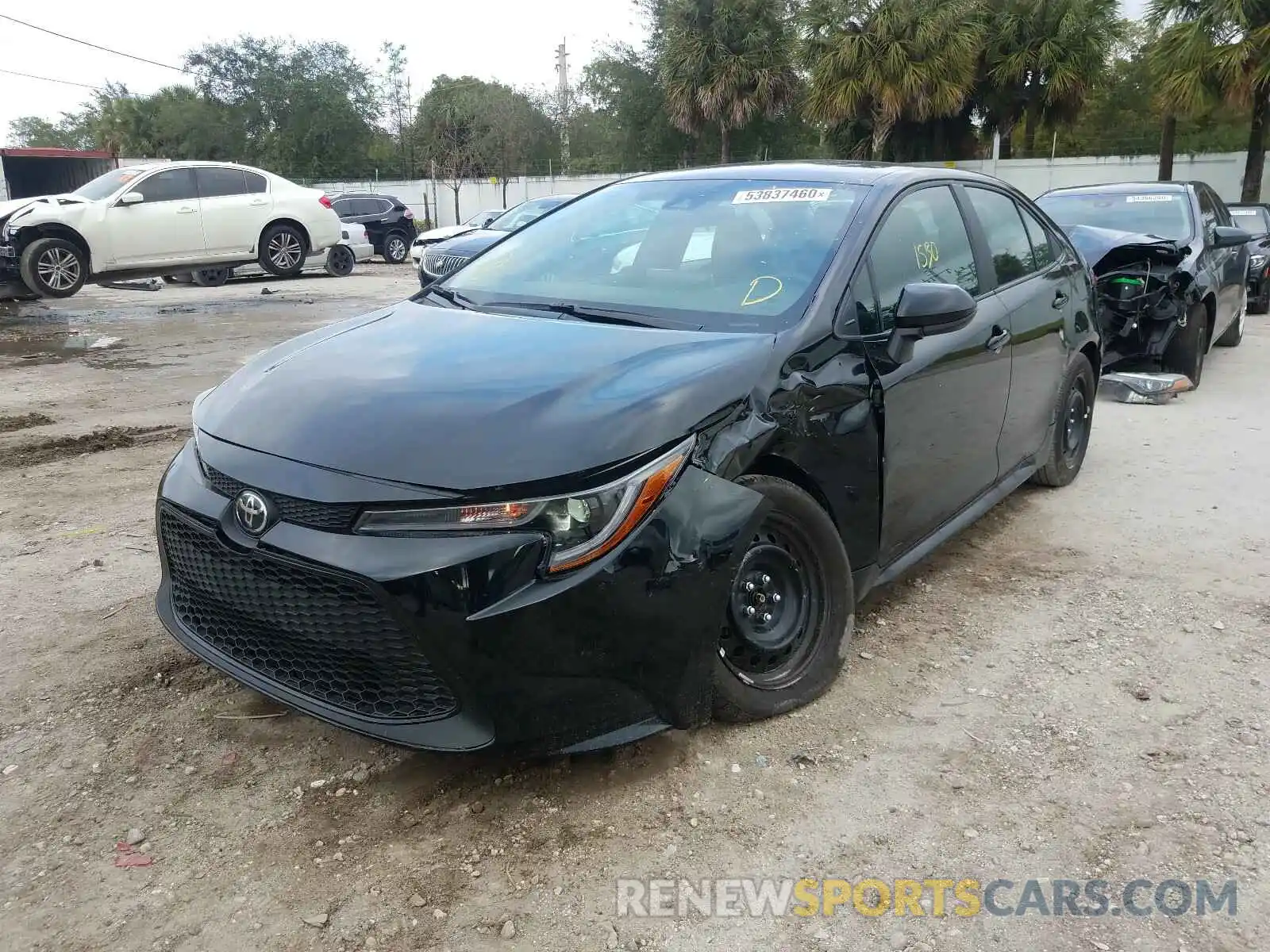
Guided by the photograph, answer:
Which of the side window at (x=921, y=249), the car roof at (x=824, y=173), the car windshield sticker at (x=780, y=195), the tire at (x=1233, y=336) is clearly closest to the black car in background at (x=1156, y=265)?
the tire at (x=1233, y=336)

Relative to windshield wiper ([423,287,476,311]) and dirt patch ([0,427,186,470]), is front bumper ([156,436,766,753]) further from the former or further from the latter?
dirt patch ([0,427,186,470])

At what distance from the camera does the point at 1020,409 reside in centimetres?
425

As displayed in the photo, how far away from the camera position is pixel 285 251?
1453cm

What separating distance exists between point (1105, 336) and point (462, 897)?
722 cm

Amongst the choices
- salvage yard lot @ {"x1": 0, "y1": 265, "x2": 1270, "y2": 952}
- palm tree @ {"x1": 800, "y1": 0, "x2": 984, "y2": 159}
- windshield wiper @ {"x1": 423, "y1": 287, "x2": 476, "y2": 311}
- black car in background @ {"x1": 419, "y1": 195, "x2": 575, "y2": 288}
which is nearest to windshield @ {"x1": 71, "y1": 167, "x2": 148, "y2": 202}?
black car in background @ {"x1": 419, "y1": 195, "x2": 575, "y2": 288}

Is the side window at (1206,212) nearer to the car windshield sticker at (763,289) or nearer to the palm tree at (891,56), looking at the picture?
the car windshield sticker at (763,289)

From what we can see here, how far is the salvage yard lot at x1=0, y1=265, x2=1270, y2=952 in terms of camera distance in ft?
7.04

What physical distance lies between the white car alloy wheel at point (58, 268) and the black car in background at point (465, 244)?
4141mm

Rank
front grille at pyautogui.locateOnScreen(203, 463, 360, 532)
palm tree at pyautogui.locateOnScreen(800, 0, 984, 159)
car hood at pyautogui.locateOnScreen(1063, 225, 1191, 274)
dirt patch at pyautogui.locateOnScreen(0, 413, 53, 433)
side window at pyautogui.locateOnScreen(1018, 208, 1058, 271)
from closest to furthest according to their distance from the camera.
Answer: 1. front grille at pyautogui.locateOnScreen(203, 463, 360, 532)
2. side window at pyautogui.locateOnScreen(1018, 208, 1058, 271)
3. dirt patch at pyautogui.locateOnScreen(0, 413, 53, 433)
4. car hood at pyautogui.locateOnScreen(1063, 225, 1191, 274)
5. palm tree at pyautogui.locateOnScreen(800, 0, 984, 159)

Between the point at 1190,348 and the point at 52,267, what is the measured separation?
12.2 m

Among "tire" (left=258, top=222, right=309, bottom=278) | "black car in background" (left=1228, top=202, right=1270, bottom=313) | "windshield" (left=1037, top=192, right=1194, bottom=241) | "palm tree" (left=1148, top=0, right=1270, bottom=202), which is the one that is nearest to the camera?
"windshield" (left=1037, top=192, right=1194, bottom=241)

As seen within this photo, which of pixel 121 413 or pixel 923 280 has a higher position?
pixel 923 280

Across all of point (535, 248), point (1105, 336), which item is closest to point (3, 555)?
point (535, 248)

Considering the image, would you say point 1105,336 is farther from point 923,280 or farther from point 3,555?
point 3,555
